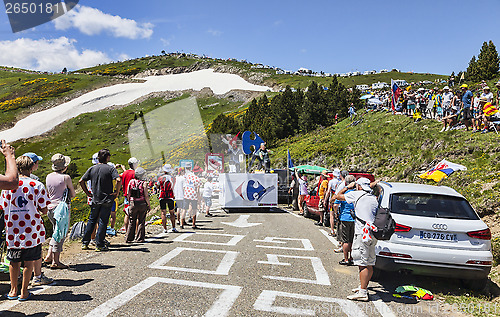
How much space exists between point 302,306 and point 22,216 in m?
3.85

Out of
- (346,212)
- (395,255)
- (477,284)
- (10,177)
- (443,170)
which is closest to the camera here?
(10,177)

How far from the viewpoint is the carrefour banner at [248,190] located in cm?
1650

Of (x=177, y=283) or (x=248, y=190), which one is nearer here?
(x=177, y=283)

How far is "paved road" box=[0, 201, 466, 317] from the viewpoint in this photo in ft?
13.7

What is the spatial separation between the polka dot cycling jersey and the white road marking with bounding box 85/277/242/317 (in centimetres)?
126

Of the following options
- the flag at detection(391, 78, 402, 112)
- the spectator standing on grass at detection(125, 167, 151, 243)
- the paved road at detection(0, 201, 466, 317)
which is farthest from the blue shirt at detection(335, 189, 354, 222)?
the flag at detection(391, 78, 402, 112)

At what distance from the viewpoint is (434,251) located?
5.32 metres

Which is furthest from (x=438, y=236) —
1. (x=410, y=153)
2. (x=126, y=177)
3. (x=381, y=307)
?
(x=410, y=153)

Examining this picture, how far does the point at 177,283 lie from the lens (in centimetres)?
518

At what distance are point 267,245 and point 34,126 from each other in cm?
2049

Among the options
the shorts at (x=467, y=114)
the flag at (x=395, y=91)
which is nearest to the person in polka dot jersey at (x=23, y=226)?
the shorts at (x=467, y=114)

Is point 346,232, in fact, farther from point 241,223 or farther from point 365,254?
point 241,223

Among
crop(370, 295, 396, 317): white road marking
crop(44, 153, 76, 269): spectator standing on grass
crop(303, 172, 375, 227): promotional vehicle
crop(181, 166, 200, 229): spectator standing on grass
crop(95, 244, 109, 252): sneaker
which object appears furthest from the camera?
crop(303, 172, 375, 227): promotional vehicle

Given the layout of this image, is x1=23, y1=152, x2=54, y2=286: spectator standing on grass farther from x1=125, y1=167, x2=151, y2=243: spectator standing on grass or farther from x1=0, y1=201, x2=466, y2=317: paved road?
x1=125, y1=167, x2=151, y2=243: spectator standing on grass
